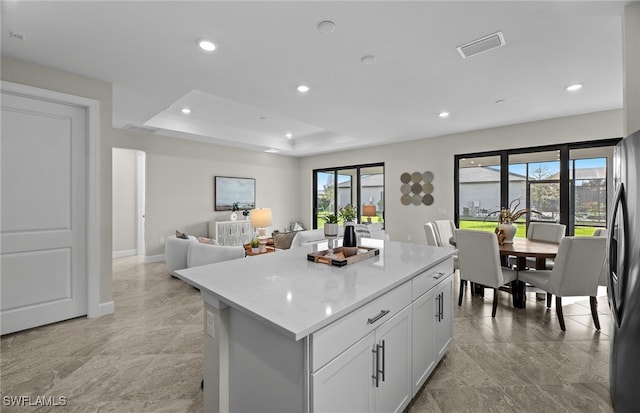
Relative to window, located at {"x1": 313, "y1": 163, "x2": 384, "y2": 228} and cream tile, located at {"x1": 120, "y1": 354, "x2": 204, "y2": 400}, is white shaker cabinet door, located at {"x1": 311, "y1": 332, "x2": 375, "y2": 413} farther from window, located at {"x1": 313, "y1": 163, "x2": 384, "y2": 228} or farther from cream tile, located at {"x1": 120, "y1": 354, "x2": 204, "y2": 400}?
window, located at {"x1": 313, "y1": 163, "x2": 384, "y2": 228}

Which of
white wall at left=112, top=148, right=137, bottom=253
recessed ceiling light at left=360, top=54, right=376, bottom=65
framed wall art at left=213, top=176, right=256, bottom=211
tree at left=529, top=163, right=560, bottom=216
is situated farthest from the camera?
framed wall art at left=213, top=176, right=256, bottom=211

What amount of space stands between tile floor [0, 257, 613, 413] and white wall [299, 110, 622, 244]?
9.26 ft

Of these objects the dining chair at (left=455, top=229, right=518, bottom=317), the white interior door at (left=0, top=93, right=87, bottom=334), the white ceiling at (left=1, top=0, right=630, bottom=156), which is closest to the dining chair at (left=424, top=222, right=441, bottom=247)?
the dining chair at (left=455, top=229, right=518, bottom=317)

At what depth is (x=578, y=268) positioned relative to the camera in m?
2.71

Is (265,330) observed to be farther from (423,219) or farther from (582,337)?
(423,219)

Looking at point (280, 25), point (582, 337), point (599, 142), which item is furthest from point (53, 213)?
point (599, 142)

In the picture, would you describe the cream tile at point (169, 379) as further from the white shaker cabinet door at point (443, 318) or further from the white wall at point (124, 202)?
the white wall at point (124, 202)

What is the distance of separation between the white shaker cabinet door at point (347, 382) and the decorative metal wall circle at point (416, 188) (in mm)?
5302

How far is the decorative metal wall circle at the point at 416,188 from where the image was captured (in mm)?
6078

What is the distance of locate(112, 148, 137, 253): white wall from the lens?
6.21 meters

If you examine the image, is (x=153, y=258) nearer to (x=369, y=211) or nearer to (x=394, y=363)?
(x=369, y=211)

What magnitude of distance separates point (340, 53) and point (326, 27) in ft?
1.40

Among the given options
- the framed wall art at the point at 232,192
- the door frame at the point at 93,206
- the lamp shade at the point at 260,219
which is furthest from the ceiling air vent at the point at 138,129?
the lamp shade at the point at 260,219

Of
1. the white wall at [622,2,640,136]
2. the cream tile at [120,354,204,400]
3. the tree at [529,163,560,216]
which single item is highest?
the white wall at [622,2,640,136]
